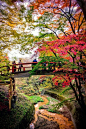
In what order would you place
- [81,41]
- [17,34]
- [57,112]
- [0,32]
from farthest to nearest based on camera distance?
[57,112] < [17,34] < [0,32] < [81,41]

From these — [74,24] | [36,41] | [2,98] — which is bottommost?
[2,98]

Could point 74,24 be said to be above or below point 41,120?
above

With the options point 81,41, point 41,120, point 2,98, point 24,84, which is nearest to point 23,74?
point 2,98

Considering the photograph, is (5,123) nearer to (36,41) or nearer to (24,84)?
(36,41)

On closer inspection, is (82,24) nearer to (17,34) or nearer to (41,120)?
(17,34)

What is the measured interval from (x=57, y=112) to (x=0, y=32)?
34.5 feet

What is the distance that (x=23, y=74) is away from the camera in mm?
8055

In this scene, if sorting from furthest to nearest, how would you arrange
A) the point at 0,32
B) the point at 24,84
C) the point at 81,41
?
the point at 24,84, the point at 0,32, the point at 81,41

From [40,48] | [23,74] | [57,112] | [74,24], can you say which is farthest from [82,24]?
[57,112]

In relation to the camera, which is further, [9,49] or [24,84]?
[24,84]

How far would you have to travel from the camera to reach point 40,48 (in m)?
5.94

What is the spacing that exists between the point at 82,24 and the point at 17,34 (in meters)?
5.23

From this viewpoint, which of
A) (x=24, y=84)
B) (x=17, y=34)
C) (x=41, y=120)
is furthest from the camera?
(x=24, y=84)

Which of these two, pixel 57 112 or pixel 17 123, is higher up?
pixel 17 123
